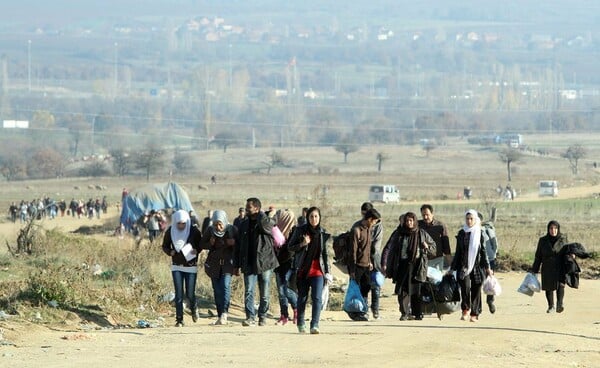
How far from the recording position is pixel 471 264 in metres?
15.8

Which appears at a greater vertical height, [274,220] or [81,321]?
[274,220]

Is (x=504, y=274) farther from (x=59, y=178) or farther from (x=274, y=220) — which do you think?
(x=59, y=178)

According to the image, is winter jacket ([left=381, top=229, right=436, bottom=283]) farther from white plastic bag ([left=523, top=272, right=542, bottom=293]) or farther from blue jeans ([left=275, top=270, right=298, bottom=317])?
white plastic bag ([left=523, top=272, right=542, bottom=293])

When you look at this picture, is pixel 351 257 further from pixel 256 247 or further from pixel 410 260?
pixel 256 247

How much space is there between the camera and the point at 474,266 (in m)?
15.9

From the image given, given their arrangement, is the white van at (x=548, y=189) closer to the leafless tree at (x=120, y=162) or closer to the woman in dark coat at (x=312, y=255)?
the leafless tree at (x=120, y=162)

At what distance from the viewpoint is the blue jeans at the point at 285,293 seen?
644 inches

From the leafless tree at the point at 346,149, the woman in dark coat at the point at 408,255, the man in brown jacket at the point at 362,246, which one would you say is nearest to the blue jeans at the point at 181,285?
the man in brown jacket at the point at 362,246

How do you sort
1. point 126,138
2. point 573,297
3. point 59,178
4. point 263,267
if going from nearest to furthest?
point 263,267, point 573,297, point 59,178, point 126,138

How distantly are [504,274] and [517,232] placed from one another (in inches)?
551

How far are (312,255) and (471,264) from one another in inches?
77.0

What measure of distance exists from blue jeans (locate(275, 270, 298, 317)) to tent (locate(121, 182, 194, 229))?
26.5m

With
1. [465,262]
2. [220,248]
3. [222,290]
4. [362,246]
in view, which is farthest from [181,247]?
[465,262]

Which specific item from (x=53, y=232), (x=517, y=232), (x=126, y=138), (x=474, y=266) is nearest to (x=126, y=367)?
(x=474, y=266)
